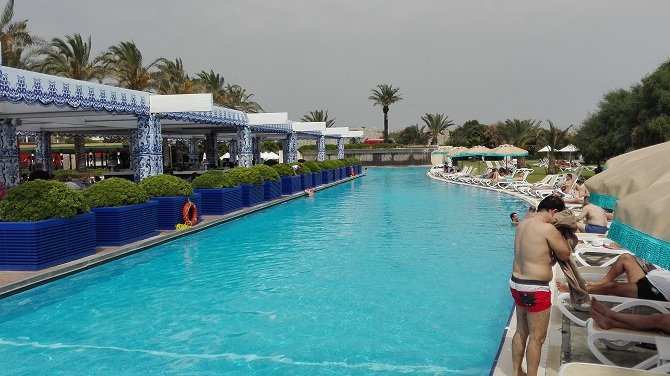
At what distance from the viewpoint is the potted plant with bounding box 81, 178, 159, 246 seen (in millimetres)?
10094

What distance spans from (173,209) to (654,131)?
71.2ft

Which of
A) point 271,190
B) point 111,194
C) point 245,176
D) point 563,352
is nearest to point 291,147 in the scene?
point 271,190

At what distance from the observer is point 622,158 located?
5.15 metres

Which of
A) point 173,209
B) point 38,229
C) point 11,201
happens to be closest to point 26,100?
point 11,201

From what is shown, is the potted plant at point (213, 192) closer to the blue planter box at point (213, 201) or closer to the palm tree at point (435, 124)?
the blue planter box at point (213, 201)

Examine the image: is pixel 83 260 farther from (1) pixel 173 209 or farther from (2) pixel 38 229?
(1) pixel 173 209

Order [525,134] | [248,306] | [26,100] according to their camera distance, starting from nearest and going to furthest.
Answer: [248,306] → [26,100] → [525,134]

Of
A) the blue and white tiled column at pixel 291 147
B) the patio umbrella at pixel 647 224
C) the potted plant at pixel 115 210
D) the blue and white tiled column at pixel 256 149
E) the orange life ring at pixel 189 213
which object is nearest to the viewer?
the patio umbrella at pixel 647 224

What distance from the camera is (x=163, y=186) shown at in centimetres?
1221

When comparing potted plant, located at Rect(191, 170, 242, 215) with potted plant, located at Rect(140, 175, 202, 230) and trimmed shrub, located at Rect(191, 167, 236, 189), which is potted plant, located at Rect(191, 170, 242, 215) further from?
potted plant, located at Rect(140, 175, 202, 230)

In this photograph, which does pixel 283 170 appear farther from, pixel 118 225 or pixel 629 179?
pixel 629 179

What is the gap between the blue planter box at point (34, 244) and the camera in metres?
7.98

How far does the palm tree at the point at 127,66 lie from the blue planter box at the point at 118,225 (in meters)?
21.9

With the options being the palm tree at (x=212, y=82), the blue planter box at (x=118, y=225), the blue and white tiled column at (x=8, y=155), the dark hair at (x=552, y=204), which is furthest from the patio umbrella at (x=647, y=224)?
→ the palm tree at (x=212, y=82)
